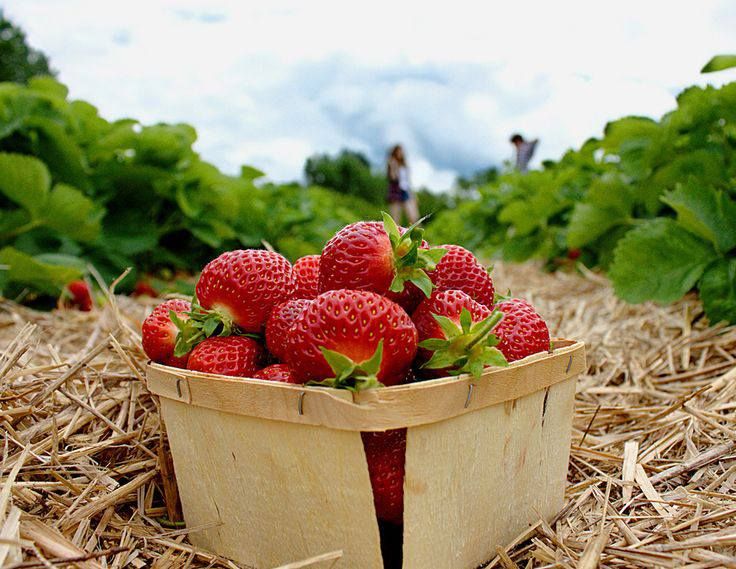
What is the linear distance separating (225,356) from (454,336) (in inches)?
15.2

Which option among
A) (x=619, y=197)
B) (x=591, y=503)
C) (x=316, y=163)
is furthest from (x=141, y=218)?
(x=316, y=163)

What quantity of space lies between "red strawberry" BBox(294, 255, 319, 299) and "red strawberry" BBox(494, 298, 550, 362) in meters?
0.36

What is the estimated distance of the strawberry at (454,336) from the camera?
3.27 ft

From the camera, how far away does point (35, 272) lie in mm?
3098

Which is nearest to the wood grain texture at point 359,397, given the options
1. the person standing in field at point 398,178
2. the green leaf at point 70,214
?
the green leaf at point 70,214

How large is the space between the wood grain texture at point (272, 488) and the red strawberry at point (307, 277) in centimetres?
32

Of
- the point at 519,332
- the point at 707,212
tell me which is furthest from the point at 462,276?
the point at 707,212

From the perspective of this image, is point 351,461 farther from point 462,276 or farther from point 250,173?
point 250,173

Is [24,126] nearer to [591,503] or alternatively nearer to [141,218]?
[141,218]

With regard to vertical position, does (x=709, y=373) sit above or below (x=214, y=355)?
below

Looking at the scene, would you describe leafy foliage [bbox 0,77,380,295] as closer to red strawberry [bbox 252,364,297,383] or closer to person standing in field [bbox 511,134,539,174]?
red strawberry [bbox 252,364,297,383]

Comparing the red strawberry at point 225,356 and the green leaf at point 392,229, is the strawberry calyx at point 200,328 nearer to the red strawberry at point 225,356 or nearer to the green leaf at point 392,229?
the red strawberry at point 225,356

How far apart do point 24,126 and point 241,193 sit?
153 centimetres

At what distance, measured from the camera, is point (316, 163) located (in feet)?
112
